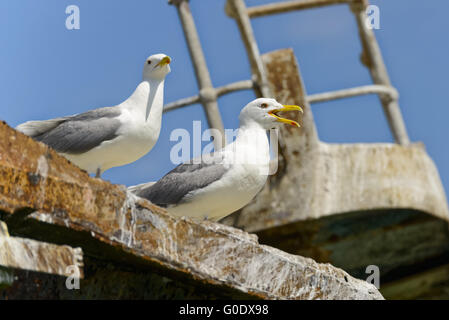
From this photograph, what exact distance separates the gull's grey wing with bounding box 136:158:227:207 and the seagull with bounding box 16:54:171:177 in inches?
13.0

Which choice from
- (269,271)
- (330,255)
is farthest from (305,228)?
(269,271)

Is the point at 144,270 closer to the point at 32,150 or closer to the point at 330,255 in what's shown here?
the point at 32,150

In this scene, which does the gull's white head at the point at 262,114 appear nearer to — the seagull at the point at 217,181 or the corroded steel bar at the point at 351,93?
the seagull at the point at 217,181

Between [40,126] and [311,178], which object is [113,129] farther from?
[311,178]

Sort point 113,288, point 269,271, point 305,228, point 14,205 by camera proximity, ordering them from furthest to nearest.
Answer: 1. point 305,228
2. point 269,271
3. point 113,288
4. point 14,205

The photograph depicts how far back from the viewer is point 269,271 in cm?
495

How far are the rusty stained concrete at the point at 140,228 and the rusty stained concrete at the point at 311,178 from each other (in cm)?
622

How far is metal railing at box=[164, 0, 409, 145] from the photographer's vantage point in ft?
40.1

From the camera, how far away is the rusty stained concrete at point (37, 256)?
362cm

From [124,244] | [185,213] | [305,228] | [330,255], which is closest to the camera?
[124,244]

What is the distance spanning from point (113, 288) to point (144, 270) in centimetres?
19

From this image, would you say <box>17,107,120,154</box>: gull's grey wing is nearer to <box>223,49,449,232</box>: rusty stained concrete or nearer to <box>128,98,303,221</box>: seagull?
<box>128,98,303,221</box>: seagull

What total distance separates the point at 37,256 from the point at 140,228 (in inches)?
29.5

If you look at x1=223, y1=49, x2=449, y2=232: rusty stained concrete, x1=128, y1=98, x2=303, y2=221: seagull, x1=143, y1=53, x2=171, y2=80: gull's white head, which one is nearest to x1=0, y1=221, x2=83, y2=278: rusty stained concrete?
x1=128, y1=98, x2=303, y2=221: seagull
